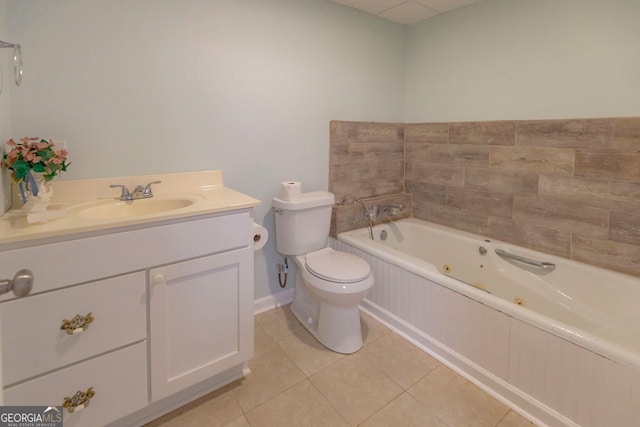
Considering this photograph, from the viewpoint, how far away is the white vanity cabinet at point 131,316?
3.72 ft

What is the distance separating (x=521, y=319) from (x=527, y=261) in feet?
2.57

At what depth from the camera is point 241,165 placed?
2.14 m

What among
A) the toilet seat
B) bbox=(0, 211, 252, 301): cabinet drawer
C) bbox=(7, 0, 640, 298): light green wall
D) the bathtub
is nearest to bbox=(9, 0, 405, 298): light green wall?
bbox=(7, 0, 640, 298): light green wall

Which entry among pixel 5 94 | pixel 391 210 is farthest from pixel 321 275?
pixel 5 94

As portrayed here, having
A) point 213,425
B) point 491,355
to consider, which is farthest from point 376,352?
point 213,425

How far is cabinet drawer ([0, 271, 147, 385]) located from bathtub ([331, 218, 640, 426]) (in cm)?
144

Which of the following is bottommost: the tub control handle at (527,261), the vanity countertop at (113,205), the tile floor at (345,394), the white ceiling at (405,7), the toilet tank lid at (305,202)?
the tile floor at (345,394)

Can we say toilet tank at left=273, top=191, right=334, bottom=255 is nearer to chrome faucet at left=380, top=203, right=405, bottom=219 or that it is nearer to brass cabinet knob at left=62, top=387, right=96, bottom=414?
chrome faucet at left=380, top=203, right=405, bottom=219

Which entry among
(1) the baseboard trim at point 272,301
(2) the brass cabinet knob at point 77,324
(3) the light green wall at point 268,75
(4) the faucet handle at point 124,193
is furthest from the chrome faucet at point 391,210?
(2) the brass cabinet knob at point 77,324

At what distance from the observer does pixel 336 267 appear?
Answer: 6.45 feet

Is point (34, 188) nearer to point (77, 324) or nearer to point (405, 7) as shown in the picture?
point (77, 324)

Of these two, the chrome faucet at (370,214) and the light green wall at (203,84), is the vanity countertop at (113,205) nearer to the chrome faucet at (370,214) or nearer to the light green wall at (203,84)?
the light green wall at (203,84)

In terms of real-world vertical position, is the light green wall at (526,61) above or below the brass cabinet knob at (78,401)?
above

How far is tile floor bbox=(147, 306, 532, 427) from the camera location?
1.51m
